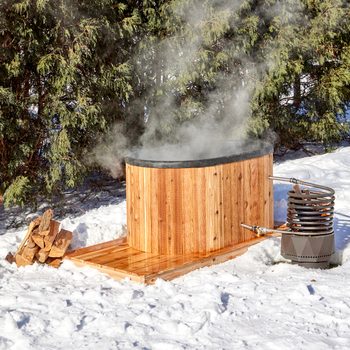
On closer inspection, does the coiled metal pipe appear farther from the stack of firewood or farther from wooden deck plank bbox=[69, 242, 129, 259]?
the stack of firewood

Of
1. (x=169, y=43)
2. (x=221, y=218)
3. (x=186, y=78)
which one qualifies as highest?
(x=169, y=43)

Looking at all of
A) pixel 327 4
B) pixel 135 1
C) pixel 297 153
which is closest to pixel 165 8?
pixel 135 1

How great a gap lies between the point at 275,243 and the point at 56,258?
2.23 meters

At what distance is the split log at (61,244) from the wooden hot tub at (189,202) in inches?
25.4

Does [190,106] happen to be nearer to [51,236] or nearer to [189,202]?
[189,202]

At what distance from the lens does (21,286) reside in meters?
4.61

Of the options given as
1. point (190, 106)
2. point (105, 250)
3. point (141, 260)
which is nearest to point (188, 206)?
point (141, 260)

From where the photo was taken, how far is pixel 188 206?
5.17 meters

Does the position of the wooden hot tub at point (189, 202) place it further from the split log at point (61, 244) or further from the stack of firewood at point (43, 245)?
the stack of firewood at point (43, 245)

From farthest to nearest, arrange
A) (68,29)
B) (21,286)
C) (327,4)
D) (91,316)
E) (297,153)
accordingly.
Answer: (297,153) < (327,4) < (68,29) < (21,286) < (91,316)

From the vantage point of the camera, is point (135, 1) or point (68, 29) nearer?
point (68, 29)

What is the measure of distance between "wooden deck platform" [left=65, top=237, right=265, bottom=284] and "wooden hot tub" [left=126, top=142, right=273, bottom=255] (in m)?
0.11

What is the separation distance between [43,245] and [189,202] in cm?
149

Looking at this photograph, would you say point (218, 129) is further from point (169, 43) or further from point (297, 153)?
point (297, 153)
